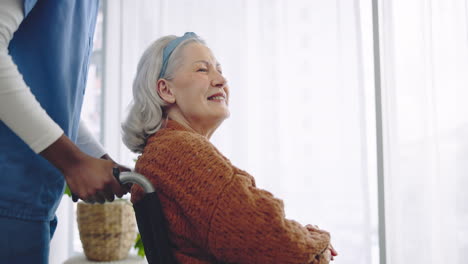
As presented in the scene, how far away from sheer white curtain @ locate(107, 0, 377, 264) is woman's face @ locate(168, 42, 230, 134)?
3.06 ft

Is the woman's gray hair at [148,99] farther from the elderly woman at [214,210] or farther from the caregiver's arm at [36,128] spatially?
the caregiver's arm at [36,128]

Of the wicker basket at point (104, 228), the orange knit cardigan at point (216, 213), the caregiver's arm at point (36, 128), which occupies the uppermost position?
the caregiver's arm at point (36, 128)

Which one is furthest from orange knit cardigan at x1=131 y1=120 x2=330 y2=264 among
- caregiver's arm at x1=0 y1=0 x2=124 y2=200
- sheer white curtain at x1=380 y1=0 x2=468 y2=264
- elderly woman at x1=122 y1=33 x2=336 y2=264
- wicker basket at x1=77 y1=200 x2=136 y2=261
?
wicker basket at x1=77 y1=200 x2=136 y2=261

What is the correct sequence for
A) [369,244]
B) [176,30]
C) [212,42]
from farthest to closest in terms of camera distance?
1. [176,30]
2. [212,42]
3. [369,244]

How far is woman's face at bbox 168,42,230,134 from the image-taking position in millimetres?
→ 1194

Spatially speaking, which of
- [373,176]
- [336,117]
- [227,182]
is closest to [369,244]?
[373,176]

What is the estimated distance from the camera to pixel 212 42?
2449 mm

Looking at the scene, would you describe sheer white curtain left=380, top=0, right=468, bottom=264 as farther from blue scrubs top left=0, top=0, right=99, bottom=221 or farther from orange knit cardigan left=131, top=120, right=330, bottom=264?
blue scrubs top left=0, top=0, right=99, bottom=221

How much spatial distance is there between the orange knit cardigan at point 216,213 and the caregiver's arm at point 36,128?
0.52 ft

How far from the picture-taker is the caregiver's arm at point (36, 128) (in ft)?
2.41

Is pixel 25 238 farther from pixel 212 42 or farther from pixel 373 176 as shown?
pixel 212 42

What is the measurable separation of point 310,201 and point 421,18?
39.4 inches

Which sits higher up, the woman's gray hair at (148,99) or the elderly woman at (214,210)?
the woman's gray hair at (148,99)

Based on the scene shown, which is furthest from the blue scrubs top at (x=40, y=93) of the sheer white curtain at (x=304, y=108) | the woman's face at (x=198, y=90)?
the sheer white curtain at (x=304, y=108)
